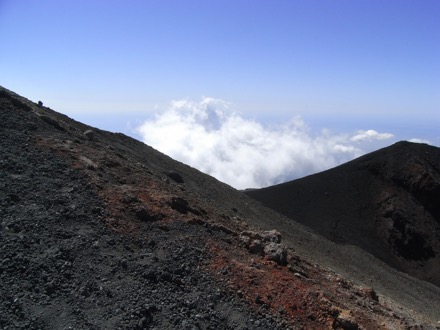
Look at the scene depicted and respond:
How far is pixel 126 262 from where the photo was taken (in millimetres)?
10516

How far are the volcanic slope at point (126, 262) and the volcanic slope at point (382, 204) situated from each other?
31.1 metres

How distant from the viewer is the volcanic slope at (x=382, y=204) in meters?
44.5

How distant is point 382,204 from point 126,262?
44686mm

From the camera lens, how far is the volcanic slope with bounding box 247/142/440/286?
44497 mm

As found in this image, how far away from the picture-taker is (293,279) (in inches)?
456

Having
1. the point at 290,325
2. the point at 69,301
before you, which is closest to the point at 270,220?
the point at 290,325

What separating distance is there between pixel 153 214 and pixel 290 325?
5.41 meters

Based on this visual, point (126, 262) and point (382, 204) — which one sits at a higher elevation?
point (382, 204)

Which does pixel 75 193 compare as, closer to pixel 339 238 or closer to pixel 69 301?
pixel 69 301

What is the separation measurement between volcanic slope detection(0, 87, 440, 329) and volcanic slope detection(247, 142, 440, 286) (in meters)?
31.1

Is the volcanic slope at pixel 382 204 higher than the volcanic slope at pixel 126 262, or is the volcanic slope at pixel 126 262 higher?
the volcanic slope at pixel 382 204

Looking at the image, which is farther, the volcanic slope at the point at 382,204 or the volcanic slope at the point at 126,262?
the volcanic slope at the point at 382,204

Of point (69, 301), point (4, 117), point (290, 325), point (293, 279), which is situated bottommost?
point (69, 301)

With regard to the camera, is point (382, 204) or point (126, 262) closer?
point (126, 262)
